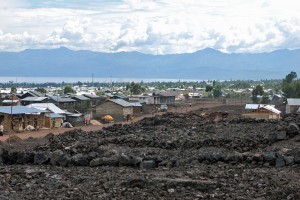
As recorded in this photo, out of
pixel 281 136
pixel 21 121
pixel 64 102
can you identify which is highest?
pixel 281 136

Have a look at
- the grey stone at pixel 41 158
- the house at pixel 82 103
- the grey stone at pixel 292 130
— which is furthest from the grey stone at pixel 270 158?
the house at pixel 82 103

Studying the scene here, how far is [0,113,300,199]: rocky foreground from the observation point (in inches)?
428

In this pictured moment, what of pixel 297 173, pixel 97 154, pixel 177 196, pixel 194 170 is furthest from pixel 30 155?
pixel 297 173

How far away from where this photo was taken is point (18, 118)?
122ft

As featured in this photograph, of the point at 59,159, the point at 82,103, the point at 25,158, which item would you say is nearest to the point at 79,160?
the point at 59,159

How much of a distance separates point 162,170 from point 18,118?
25371 mm

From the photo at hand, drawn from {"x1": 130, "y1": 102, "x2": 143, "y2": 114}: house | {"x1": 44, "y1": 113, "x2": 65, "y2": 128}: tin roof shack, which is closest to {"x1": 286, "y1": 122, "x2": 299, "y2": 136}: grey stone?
{"x1": 44, "y1": 113, "x2": 65, "y2": 128}: tin roof shack

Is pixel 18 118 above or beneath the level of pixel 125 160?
beneath

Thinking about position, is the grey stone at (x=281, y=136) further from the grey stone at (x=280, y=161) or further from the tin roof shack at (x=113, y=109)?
the tin roof shack at (x=113, y=109)

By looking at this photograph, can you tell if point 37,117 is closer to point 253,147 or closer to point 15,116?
point 15,116

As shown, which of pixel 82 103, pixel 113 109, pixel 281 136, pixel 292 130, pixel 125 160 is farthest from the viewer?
pixel 82 103

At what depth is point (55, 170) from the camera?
14.5 meters

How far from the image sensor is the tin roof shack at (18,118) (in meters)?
36.2

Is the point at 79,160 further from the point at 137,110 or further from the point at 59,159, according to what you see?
the point at 137,110
